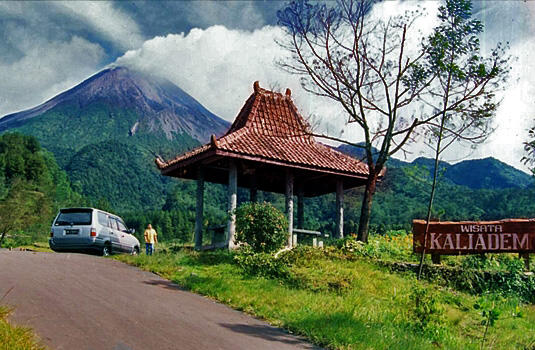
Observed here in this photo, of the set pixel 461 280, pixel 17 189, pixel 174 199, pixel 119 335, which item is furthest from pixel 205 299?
pixel 174 199

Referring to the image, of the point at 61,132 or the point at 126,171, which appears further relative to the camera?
the point at 61,132

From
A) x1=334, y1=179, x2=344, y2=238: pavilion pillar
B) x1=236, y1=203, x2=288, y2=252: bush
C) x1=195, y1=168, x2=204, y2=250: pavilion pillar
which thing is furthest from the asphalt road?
x1=334, y1=179, x2=344, y2=238: pavilion pillar

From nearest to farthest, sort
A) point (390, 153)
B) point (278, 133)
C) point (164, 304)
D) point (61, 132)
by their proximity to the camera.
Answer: point (164, 304) → point (390, 153) → point (278, 133) → point (61, 132)

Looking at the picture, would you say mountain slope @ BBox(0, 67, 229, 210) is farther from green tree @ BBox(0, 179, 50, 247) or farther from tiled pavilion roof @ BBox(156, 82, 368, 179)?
tiled pavilion roof @ BBox(156, 82, 368, 179)

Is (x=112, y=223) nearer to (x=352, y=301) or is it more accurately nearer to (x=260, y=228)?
(x=260, y=228)

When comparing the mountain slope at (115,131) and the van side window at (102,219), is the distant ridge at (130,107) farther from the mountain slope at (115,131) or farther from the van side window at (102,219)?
the van side window at (102,219)

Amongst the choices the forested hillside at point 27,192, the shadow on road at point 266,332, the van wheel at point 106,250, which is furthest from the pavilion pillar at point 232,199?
the forested hillside at point 27,192

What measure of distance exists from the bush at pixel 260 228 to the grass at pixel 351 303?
1.70 feet

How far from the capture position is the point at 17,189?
145 feet

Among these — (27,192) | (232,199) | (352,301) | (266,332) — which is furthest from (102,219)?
(27,192)

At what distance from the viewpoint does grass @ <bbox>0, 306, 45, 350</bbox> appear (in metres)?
5.08

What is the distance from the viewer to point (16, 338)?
17.3 feet

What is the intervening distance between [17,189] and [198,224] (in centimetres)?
3285

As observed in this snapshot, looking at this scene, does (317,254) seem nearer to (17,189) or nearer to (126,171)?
(17,189)
